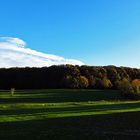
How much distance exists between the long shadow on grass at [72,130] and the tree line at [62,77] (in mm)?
92406

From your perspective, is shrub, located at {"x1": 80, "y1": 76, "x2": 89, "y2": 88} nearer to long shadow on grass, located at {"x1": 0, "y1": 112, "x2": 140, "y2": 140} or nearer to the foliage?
the foliage

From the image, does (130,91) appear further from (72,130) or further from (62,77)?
(72,130)

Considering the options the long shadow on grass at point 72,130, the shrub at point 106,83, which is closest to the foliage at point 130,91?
the shrub at point 106,83

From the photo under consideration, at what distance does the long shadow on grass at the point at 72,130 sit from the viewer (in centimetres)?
2291

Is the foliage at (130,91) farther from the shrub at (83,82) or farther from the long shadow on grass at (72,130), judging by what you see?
the long shadow on grass at (72,130)

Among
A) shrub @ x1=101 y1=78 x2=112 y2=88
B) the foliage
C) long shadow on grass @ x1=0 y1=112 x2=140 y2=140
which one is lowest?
long shadow on grass @ x1=0 y1=112 x2=140 y2=140

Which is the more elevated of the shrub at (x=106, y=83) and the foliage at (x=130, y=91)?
the shrub at (x=106, y=83)

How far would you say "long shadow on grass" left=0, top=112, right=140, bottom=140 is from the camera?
22906 mm

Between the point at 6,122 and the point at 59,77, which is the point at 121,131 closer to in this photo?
the point at 6,122

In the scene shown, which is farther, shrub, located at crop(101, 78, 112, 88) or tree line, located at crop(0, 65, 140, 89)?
tree line, located at crop(0, 65, 140, 89)

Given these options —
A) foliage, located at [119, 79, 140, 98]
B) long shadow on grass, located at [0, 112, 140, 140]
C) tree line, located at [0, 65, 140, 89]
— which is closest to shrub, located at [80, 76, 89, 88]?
tree line, located at [0, 65, 140, 89]

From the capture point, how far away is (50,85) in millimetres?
128625

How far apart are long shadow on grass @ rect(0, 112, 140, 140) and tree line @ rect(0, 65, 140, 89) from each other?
3638 inches

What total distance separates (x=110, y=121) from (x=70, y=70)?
331 feet
